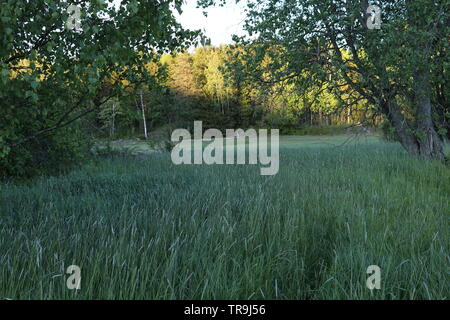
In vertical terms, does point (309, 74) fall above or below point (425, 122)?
above

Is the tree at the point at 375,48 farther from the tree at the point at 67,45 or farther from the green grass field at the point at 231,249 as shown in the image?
the tree at the point at 67,45

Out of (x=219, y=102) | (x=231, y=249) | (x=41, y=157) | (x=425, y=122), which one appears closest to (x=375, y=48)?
(x=425, y=122)

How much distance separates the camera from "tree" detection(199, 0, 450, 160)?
749cm

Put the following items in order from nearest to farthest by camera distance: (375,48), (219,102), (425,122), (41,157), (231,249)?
(231,249)
(41,157)
(375,48)
(425,122)
(219,102)

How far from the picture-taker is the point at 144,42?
3.74 meters

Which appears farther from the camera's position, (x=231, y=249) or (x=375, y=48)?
(x=375, y=48)

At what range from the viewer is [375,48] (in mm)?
8305

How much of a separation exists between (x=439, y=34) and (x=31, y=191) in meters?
9.73

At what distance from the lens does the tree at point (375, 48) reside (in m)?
7.49

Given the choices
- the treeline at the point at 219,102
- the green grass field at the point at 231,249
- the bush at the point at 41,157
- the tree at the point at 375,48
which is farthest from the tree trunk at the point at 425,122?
the bush at the point at 41,157

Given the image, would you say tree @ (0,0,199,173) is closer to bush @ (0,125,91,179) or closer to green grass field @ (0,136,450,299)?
green grass field @ (0,136,450,299)

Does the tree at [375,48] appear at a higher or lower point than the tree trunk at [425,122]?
higher

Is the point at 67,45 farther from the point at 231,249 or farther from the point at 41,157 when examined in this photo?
the point at 41,157
